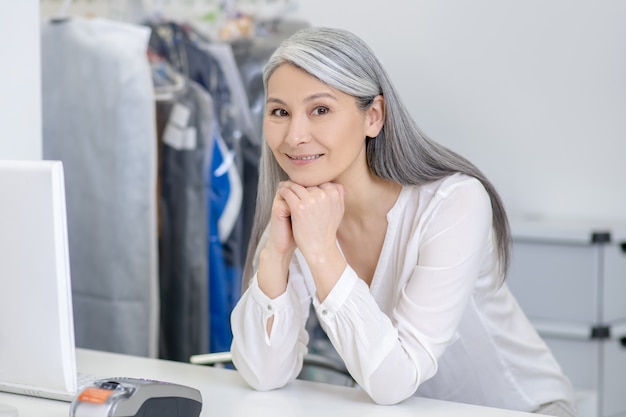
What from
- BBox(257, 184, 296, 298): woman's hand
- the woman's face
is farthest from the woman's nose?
BBox(257, 184, 296, 298): woman's hand

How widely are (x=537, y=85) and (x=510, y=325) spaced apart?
130 cm

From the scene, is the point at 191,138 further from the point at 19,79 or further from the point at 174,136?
the point at 19,79

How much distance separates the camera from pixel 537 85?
3.04m

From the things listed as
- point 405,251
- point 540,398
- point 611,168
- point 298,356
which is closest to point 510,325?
point 540,398

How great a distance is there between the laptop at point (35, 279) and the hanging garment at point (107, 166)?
72.3 inches

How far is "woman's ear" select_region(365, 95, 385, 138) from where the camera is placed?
1812mm

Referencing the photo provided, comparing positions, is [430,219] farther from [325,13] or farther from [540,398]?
[325,13]

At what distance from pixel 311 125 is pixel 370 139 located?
0.21 meters

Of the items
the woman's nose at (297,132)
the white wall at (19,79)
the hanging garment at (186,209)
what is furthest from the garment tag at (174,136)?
the woman's nose at (297,132)

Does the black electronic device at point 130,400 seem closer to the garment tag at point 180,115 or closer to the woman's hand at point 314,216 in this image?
the woman's hand at point 314,216

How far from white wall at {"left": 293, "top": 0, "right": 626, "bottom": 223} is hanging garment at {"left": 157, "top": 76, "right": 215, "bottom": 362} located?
0.71m

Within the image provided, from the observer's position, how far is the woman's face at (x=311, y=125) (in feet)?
5.66

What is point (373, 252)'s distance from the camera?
1.94 m

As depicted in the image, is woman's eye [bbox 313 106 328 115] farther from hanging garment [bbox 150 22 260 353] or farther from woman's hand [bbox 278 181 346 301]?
hanging garment [bbox 150 22 260 353]
